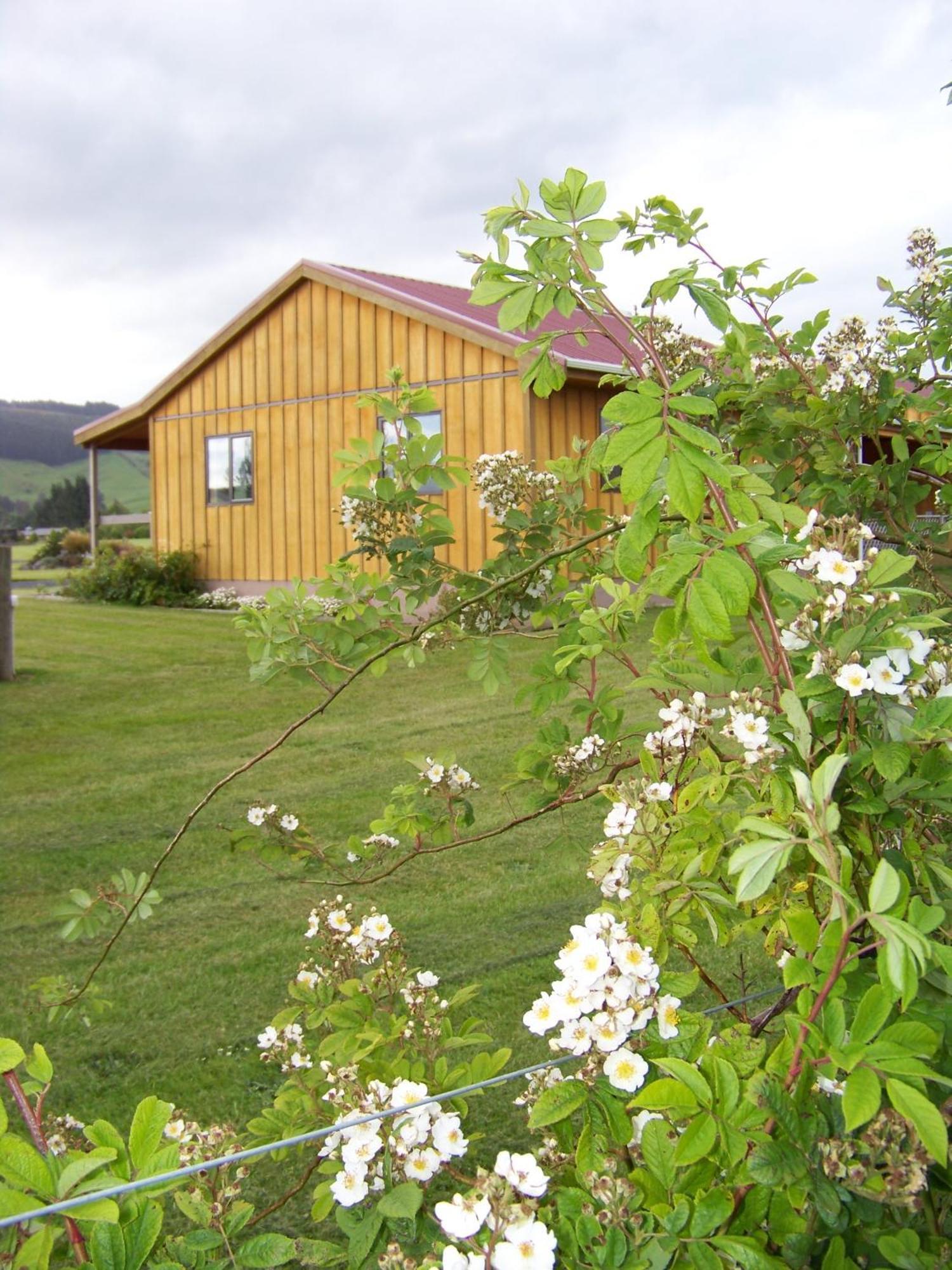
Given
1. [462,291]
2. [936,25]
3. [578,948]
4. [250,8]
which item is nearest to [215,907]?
[578,948]

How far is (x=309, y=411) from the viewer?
1520 cm

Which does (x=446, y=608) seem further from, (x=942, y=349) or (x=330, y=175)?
(x=330, y=175)

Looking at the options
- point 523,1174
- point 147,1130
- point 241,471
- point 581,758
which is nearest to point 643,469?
point 523,1174

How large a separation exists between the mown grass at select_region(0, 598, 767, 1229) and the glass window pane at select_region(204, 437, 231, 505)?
751cm

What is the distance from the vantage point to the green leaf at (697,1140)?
96 cm

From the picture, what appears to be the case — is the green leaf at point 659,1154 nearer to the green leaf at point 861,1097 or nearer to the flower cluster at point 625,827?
the green leaf at point 861,1097

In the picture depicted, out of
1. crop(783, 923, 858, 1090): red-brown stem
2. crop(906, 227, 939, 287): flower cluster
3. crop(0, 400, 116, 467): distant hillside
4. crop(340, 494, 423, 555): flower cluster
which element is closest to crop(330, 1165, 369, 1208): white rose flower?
crop(783, 923, 858, 1090): red-brown stem

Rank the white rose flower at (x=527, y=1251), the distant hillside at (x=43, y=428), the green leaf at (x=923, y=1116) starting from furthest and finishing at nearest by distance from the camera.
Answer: the distant hillside at (x=43, y=428) → the white rose flower at (x=527, y=1251) → the green leaf at (x=923, y=1116)

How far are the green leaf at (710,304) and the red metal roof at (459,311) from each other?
8.28 m

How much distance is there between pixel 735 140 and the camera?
4.11 meters

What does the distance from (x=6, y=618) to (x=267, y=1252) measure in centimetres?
906

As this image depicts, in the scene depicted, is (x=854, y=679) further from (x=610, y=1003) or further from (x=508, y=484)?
(x=508, y=484)

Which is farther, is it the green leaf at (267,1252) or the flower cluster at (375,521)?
the flower cluster at (375,521)

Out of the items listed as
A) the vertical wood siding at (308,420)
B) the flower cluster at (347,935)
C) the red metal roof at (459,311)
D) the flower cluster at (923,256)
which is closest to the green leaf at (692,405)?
the flower cluster at (347,935)
